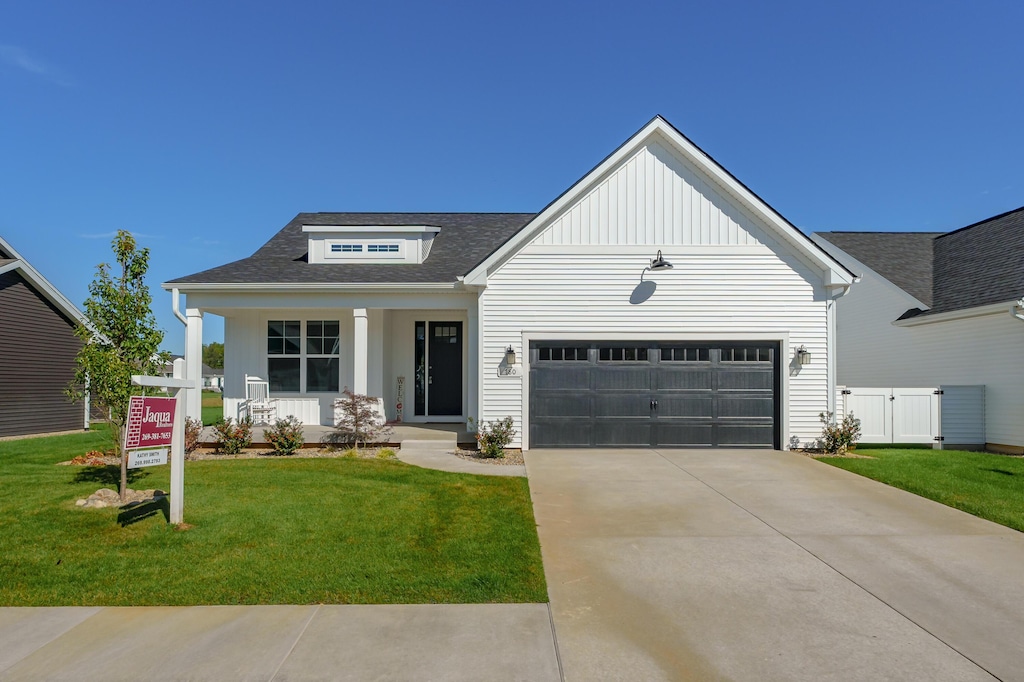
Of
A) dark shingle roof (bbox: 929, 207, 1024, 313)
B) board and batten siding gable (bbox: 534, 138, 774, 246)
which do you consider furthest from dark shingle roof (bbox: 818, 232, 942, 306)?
board and batten siding gable (bbox: 534, 138, 774, 246)

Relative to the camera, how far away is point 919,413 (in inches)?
506

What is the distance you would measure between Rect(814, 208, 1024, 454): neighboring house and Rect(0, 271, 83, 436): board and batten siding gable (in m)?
21.0

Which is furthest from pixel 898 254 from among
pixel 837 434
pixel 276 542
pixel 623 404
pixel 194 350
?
pixel 194 350

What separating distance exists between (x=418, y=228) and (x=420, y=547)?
389 inches

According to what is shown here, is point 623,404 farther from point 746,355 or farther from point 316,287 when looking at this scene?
point 316,287

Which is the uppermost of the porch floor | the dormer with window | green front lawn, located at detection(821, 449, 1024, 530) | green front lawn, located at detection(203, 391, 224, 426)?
the dormer with window

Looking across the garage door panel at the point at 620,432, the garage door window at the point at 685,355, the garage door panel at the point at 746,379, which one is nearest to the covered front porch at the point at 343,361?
the garage door panel at the point at 620,432

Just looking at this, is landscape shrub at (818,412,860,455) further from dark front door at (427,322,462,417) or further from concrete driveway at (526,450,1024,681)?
dark front door at (427,322,462,417)

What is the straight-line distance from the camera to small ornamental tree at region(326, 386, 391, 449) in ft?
38.0

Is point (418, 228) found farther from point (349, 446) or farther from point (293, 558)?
point (293, 558)

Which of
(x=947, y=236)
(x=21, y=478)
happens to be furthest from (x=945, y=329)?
(x=21, y=478)

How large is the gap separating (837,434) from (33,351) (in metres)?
19.4

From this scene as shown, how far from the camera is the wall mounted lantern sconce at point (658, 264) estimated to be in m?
11.7

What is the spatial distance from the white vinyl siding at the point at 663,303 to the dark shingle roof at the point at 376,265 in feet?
4.55
